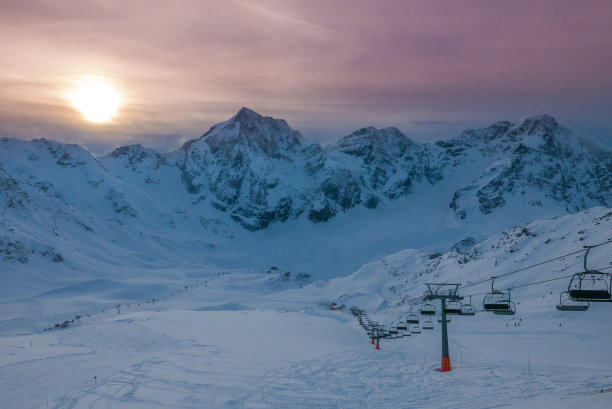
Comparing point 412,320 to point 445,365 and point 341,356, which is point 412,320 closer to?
point 341,356

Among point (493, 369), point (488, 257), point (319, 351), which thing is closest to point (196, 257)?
point (488, 257)

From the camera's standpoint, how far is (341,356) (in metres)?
33.2

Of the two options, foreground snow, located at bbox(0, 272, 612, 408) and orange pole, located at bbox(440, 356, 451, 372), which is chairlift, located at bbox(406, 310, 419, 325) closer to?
foreground snow, located at bbox(0, 272, 612, 408)

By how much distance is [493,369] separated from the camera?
25.7 meters

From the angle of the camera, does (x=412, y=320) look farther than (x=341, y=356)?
Yes

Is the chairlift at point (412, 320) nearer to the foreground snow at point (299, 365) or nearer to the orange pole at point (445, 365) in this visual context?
the foreground snow at point (299, 365)

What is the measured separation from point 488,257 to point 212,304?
40711mm

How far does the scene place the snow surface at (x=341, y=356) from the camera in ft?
69.9

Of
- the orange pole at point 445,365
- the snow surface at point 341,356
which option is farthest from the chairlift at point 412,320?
the orange pole at point 445,365

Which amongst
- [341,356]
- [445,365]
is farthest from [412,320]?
[445,365]

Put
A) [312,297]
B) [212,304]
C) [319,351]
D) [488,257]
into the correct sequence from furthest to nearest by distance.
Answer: [312,297]
[212,304]
[488,257]
[319,351]

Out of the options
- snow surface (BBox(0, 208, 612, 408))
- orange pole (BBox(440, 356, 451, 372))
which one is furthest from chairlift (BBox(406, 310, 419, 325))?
orange pole (BBox(440, 356, 451, 372))

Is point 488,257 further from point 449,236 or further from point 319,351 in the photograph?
point 449,236

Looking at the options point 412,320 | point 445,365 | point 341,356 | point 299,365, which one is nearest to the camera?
point 445,365
